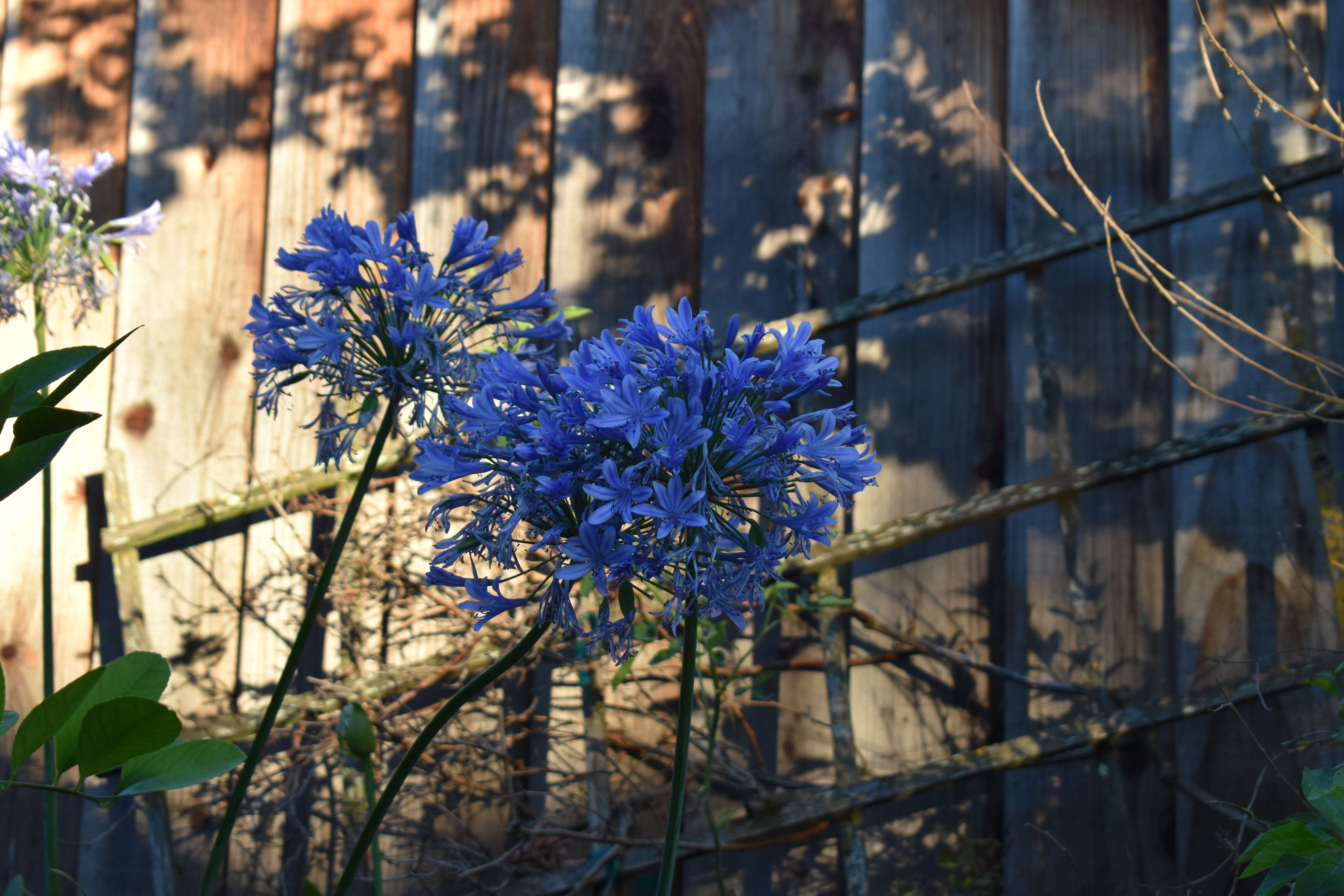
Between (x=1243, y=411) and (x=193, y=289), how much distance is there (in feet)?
8.00

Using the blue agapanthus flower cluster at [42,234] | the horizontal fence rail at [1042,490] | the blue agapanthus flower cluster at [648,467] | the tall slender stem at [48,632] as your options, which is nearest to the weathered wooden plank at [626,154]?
the horizontal fence rail at [1042,490]

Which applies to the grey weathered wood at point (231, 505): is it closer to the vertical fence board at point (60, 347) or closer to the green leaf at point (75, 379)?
the vertical fence board at point (60, 347)

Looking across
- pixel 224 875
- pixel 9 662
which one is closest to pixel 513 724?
pixel 224 875

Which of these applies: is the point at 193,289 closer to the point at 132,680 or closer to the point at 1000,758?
the point at 132,680

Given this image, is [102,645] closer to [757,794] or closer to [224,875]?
[224,875]

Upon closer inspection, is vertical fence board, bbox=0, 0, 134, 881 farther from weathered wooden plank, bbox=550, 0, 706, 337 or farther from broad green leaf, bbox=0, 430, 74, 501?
broad green leaf, bbox=0, 430, 74, 501

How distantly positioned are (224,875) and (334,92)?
6.11ft

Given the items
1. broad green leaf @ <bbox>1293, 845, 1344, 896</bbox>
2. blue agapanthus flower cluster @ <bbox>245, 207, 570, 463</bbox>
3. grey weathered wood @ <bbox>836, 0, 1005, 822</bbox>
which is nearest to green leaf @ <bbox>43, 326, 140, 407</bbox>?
blue agapanthus flower cluster @ <bbox>245, 207, 570, 463</bbox>

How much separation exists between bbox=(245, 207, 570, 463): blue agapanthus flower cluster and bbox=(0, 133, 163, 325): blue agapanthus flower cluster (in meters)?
0.53

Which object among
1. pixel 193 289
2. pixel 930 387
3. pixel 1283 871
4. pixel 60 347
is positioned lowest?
pixel 1283 871

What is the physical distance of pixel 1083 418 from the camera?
6.46 feet

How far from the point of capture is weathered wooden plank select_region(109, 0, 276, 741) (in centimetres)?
206

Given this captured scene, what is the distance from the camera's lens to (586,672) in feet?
6.18

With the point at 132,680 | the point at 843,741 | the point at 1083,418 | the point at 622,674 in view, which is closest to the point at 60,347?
the point at 622,674
